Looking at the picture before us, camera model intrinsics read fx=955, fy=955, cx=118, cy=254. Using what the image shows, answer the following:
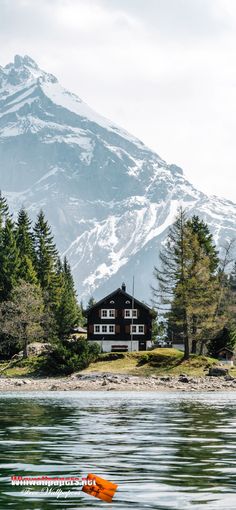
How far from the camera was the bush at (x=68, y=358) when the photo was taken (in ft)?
316

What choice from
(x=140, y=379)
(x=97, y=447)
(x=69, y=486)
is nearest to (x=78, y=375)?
(x=140, y=379)

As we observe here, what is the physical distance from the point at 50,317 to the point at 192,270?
24.6m

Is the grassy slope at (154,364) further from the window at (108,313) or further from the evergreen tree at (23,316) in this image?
the window at (108,313)

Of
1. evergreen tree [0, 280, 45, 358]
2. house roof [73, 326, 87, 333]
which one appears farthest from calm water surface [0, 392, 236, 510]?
house roof [73, 326, 87, 333]

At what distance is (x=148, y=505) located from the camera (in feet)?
55.4

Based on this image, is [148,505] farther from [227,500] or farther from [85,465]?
[85,465]

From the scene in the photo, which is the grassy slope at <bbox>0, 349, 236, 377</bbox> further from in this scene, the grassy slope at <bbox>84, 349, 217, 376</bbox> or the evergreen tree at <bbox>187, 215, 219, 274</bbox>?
the evergreen tree at <bbox>187, 215, 219, 274</bbox>

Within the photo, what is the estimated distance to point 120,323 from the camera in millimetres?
129125

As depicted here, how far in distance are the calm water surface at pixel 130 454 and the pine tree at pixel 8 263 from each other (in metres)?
74.4

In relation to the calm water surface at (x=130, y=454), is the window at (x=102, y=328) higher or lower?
higher

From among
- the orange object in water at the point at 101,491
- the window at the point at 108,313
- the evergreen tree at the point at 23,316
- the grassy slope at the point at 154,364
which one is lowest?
the orange object in water at the point at 101,491

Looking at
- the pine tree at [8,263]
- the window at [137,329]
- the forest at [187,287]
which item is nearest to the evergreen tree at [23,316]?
the pine tree at [8,263]

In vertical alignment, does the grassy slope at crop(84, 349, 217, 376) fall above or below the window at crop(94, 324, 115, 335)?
below

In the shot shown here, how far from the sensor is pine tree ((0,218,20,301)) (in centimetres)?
12125
